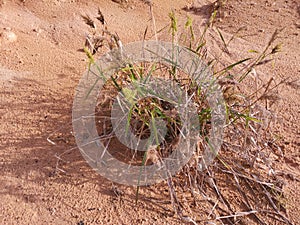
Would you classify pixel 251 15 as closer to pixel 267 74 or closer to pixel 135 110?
pixel 267 74

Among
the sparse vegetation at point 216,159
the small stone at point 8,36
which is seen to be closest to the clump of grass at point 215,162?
the sparse vegetation at point 216,159

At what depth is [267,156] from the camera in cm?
146

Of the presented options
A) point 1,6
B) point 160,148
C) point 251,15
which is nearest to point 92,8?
point 1,6

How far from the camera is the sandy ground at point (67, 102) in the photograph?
1.28 metres

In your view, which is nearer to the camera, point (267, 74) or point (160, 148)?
point (160, 148)

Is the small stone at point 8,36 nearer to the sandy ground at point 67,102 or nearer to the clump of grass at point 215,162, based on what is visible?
the sandy ground at point 67,102

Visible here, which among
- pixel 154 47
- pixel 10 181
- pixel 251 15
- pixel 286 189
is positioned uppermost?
pixel 251 15

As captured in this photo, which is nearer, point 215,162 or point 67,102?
point 215,162

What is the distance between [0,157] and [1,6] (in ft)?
4.20

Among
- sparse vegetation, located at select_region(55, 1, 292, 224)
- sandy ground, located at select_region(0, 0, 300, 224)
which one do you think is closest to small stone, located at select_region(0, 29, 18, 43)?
sandy ground, located at select_region(0, 0, 300, 224)

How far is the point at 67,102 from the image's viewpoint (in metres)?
1.60

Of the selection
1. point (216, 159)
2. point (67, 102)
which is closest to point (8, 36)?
point (67, 102)

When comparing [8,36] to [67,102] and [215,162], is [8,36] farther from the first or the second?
[215,162]

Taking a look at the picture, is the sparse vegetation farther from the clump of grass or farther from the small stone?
the small stone
